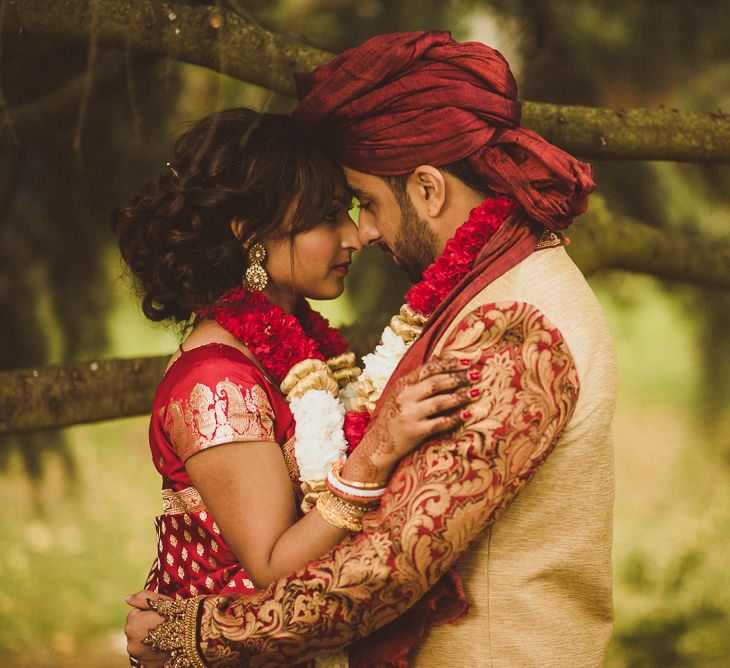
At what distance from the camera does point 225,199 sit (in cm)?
224

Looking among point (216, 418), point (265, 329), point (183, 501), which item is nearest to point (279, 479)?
point (216, 418)

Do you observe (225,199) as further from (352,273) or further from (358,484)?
(352,273)

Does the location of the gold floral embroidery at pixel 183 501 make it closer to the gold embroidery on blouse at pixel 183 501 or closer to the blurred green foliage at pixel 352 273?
the gold embroidery on blouse at pixel 183 501

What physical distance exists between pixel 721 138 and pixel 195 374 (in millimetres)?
1755

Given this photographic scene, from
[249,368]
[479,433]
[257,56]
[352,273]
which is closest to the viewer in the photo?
[479,433]

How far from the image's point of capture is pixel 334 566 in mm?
1730

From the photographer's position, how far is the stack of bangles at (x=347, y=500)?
68.9 inches

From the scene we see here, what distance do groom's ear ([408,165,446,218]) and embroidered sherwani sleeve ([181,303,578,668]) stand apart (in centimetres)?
41

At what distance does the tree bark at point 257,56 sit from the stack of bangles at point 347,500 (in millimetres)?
992

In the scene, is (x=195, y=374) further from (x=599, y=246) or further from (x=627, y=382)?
(x=627, y=382)

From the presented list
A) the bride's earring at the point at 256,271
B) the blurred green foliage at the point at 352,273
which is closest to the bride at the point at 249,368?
the bride's earring at the point at 256,271

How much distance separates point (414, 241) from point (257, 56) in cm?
80

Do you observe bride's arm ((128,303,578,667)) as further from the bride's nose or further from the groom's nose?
the bride's nose

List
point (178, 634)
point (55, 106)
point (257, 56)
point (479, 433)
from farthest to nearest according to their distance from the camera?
1. point (55, 106)
2. point (257, 56)
3. point (178, 634)
4. point (479, 433)
